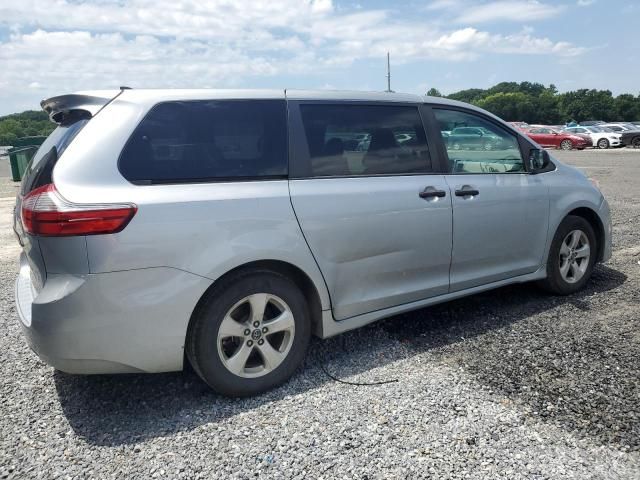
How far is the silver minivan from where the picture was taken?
8.89 ft

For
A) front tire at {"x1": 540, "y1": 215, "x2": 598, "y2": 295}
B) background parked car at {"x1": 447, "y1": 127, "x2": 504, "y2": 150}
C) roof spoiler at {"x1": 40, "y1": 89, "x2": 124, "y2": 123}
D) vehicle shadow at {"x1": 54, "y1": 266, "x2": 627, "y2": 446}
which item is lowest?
vehicle shadow at {"x1": 54, "y1": 266, "x2": 627, "y2": 446}

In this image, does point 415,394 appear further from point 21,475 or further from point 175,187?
point 21,475

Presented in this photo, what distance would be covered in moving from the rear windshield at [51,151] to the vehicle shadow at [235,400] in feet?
4.23

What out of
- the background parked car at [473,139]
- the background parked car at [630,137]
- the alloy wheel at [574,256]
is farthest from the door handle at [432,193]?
the background parked car at [630,137]

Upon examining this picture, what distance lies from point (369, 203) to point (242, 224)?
90cm

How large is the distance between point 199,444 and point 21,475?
32.3 inches

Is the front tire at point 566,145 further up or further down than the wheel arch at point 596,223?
further down

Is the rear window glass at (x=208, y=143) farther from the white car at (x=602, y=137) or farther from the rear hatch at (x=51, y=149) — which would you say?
the white car at (x=602, y=137)

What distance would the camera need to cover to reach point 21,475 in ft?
8.20

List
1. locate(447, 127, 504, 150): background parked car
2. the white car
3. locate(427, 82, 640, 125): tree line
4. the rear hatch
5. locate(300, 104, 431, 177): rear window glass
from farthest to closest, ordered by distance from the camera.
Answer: locate(427, 82, 640, 125): tree line → the white car → locate(447, 127, 504, 150): background parked car → locate(300, 104, 431, 177): rear window glass → the rear hatch

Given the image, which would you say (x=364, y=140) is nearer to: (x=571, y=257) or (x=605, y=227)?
(x=571, y=257)

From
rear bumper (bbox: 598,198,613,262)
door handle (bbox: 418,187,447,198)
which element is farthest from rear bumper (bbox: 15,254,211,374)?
rear bumper (bbox: 598,198,613,262)

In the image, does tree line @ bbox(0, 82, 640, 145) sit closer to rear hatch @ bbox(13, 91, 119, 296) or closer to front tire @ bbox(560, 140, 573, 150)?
front tire @ bbox(560, 140, 573, 150)

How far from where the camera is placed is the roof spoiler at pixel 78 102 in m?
3.03
